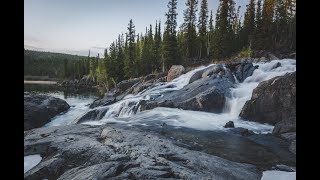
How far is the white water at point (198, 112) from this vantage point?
17.0 feet

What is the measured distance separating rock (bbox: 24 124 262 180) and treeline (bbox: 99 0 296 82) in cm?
107

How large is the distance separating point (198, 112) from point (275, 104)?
1.22m

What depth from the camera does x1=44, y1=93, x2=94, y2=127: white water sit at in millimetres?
5230

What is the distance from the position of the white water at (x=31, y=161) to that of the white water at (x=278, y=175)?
10.6ft

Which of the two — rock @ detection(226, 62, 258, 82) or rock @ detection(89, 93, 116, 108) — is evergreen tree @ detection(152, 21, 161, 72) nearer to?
rock @ detection(89, 93, 116, 108)

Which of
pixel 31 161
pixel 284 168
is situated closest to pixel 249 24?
pixel 284 168

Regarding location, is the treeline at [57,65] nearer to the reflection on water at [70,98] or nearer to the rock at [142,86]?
the reflection on water at [70,98]

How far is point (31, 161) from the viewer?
4.78m

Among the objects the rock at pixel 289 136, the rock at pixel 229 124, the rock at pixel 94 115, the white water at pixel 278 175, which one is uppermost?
the rock at pixel 94 115

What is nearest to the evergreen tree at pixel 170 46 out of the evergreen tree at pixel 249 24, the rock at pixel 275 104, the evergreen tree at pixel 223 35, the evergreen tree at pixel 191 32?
the evergreen tree at pixel 191 32

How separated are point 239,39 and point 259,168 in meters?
2.20

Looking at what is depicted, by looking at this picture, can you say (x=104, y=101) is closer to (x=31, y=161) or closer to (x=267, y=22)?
(x=31, y=161)

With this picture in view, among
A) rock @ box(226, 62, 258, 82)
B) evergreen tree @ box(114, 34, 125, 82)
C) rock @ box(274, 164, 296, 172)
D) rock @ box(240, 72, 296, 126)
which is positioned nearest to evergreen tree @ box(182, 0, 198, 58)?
rock @ box(226, 62, 258, 82)
